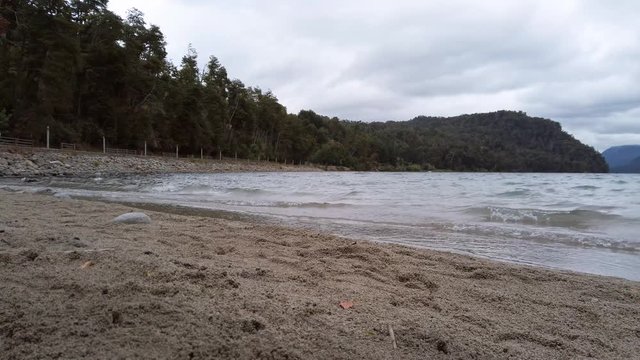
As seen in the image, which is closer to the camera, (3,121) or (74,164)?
(74,164)

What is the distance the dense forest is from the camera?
32.4 metres

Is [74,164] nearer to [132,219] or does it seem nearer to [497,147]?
[132,219]

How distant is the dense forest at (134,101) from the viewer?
3244 cm

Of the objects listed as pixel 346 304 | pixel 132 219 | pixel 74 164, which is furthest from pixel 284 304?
pixel 74 164

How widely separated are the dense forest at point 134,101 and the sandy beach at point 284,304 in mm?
11862

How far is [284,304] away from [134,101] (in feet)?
158

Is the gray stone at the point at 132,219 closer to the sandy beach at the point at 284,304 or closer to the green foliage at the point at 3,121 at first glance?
the sandy beach at the point at 284,304

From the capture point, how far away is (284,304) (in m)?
2.96

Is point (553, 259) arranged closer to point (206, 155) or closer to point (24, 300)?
point (24, 300)

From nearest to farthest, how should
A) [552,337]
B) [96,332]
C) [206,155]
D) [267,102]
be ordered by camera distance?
[96,332]
[552,337]
[206,155]
[267,102]

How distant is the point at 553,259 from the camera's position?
588 cm

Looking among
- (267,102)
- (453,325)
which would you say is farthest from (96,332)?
(267,102)

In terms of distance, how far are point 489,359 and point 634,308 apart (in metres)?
2.11

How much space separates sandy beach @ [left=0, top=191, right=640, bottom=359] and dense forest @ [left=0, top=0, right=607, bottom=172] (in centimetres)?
1186
